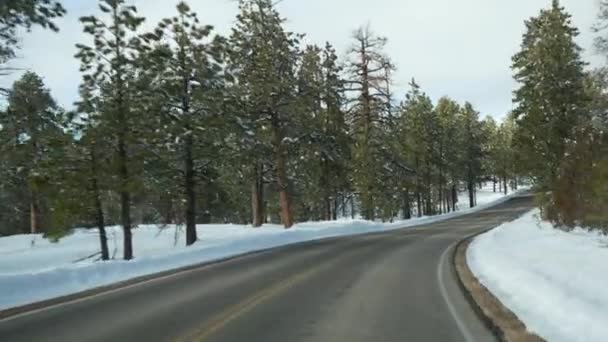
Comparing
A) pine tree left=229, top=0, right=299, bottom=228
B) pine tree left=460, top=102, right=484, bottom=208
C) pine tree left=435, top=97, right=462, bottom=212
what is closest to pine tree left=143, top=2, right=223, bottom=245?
pine tree left=229, top=0, right=299, bottom=228

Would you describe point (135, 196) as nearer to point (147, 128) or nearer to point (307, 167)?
point (147, 128)

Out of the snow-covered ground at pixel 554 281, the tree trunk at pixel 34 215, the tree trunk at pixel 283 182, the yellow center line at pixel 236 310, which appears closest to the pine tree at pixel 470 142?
the tree trunk at pixel 283 182

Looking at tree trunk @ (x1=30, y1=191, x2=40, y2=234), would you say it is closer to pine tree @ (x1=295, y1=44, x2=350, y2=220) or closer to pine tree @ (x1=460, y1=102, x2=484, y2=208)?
pine tree @ (x1=295, y1=44, x2=350, y2=220)

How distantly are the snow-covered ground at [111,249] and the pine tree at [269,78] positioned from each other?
15.3ft

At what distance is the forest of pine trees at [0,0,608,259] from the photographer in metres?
20.3

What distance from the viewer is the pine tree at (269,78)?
36250 millimetres

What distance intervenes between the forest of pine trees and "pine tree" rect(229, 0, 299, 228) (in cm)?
9

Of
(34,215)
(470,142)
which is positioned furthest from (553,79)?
(470,142)

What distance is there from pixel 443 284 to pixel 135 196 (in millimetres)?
17279

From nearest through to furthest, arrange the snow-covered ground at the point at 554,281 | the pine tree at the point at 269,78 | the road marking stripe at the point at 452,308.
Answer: the snow-covered ground at the point at 554,281 → the road marking stripe at the point at 452,308 → the pine tree at the point at 269,78

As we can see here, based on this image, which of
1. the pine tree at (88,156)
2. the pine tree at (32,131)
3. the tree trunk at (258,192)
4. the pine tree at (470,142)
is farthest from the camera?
the pine tree at (470,142)

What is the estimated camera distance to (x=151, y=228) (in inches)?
1829

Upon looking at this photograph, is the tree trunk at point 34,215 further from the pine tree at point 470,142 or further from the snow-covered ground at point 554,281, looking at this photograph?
the pine tree at point 470,142

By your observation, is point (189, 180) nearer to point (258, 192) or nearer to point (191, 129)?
point (191, 129)
